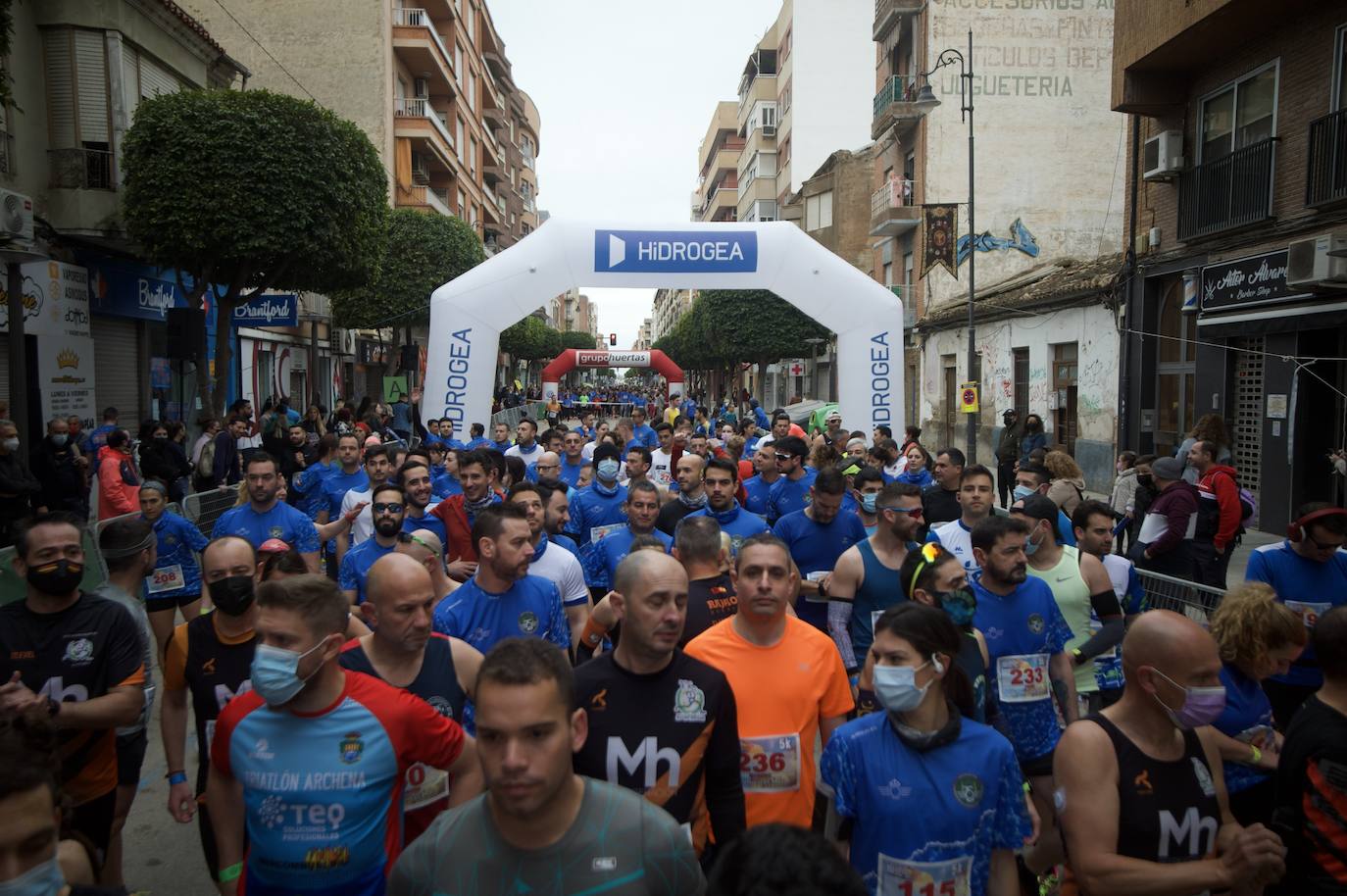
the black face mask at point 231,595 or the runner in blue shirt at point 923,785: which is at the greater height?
the black face mask at point 231,595

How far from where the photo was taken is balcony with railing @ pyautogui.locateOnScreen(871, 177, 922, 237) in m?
33.3

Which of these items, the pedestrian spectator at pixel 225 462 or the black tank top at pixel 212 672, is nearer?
the black tank top at pixel 212 672

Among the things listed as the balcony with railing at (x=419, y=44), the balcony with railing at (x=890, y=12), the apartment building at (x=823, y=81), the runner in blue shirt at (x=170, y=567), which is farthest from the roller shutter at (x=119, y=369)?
the apartment building at (x=823, y=81)

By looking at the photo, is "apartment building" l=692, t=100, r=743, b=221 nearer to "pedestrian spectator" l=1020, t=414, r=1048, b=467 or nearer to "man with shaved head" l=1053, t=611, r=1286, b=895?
"pedestrian spectator" l=1020, t=414, r=1048, b=467

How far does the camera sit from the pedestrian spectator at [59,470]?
12.5 meters

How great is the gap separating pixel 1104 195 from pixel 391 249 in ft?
74.1

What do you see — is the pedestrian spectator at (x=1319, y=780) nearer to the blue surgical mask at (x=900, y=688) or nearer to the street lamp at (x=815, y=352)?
the blue surgical mask at (x=900, y=688)

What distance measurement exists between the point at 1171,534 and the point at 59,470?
41.4 ft

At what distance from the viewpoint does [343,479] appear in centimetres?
905

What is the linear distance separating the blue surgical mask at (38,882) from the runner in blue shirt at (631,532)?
3972mm

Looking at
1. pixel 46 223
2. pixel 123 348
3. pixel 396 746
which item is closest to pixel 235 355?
pixel 123 348

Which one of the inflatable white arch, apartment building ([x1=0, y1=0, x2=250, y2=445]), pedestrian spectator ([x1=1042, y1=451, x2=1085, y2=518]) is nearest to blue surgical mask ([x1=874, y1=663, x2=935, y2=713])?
pedestrian spectator ([x1=1042, y1=451, x2=1085, y2=518])

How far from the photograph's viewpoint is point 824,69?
57.4 metres

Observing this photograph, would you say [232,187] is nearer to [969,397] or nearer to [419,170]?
[969,397]
